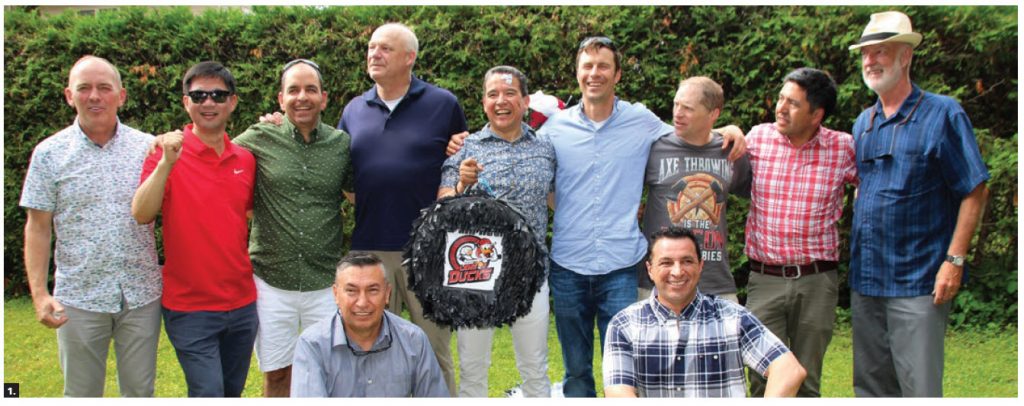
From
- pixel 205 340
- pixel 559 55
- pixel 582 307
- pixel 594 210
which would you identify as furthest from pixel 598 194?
pixel 559 55

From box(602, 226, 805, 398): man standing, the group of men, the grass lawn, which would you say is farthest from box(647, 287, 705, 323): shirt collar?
the grass lawn

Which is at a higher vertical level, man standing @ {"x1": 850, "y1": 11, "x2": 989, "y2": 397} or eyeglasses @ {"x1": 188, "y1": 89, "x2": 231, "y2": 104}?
eyeglasses @ {"x1": 188, "y1": 89, "x2": 231, "y2": 104}

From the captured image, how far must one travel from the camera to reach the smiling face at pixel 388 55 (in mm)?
4293

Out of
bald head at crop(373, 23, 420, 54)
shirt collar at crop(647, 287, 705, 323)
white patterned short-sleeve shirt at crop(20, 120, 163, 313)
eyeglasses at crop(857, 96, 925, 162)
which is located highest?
bald head at crop(373, 23, 420, 54)

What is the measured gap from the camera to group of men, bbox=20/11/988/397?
3.76m

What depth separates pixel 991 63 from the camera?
619 cm

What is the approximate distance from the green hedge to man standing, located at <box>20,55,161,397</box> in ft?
10.8

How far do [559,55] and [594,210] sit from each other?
2.79 meters

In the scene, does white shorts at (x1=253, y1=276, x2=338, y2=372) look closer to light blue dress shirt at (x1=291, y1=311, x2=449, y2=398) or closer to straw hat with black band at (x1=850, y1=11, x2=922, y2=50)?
light blue dress shirt at (x1=291, y1=311, x2=449, y2=398)

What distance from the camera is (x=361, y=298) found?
11.3 ft

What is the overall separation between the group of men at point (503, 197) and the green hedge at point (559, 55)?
2.25 meters

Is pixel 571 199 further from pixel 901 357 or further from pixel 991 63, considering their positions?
pixel 991 63

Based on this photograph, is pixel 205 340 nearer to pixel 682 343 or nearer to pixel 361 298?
pixel 361 298

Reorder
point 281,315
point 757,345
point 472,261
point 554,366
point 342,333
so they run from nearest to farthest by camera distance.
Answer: point 757,345
point 342,333
point 472,261
point 281,315
point 554,366
